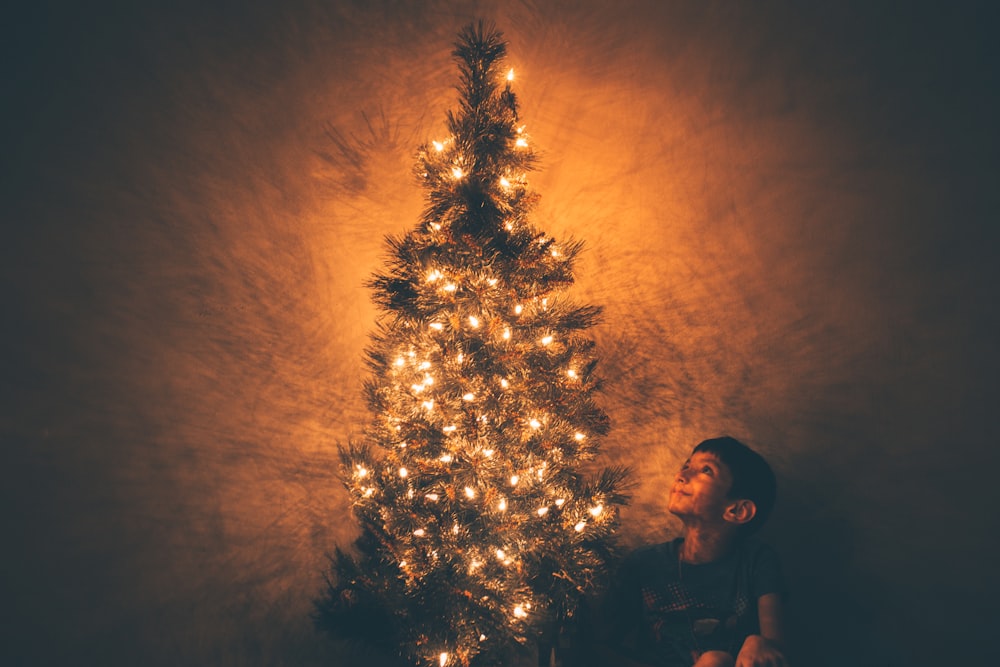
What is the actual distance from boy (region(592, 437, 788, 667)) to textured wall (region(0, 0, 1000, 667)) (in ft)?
1.23

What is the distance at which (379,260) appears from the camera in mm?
2080

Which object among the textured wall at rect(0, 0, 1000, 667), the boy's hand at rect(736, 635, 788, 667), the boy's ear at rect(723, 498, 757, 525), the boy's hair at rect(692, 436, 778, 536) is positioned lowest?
the boy's hand at rect(736, 635, 788, 667)

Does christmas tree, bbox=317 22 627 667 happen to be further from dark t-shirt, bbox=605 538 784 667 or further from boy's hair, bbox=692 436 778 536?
boy's hair, bbox=692 436 778 536

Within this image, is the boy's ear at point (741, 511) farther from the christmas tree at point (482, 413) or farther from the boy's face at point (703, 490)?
the christmas tree at point (482, 413)

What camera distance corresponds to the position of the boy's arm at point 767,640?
142 cm

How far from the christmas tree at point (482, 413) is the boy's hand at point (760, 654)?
438mm

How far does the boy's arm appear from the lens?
4.67 ft

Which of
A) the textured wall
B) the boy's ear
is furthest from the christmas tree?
the textured wall

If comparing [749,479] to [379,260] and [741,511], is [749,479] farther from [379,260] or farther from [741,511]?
[379,260]

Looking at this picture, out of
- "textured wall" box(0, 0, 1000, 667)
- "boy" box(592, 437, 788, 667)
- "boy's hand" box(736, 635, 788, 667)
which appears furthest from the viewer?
"textured wall" box(0, 0, 1000, 667)

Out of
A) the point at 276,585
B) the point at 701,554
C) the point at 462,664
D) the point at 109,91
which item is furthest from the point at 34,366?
the point at 701,554

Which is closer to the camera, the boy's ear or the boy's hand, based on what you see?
the boy's hand

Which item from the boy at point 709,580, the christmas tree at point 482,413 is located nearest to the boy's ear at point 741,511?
the boy at point 709,580

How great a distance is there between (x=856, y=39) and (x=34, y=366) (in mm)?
2955
